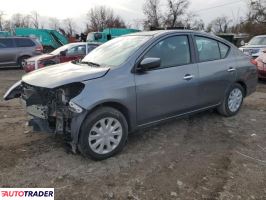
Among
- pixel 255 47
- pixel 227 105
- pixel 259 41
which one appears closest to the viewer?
pixel 227 105

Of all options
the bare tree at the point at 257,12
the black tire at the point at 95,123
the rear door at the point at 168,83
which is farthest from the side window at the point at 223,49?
the bare tree at the point at 257,12

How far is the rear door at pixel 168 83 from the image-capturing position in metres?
4.69

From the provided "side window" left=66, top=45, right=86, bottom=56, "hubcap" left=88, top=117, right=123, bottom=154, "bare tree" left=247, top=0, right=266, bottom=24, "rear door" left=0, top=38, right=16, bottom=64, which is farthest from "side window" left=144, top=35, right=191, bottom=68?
"bare tree" left=247, top=0, right=266, bottom=24

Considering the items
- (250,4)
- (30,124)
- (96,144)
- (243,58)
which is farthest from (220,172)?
(250,4)

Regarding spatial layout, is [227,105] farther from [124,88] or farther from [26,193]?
[26,193]

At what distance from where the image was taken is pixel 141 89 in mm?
4605

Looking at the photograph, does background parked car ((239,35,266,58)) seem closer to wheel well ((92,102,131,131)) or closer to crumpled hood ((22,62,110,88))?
wheel well ((92,102,131,131))

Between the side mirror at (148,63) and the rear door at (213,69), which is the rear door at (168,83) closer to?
the side mirror at (148,63)

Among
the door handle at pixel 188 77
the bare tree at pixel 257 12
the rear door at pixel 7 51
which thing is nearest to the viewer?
the door handle at pixel 188 77

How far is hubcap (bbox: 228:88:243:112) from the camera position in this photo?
6.29 meters

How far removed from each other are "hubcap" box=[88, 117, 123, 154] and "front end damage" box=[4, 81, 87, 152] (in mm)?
230

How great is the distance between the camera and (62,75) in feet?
14.4

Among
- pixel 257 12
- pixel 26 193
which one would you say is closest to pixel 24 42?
pixel 26 193

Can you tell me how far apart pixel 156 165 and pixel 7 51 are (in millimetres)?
13852
